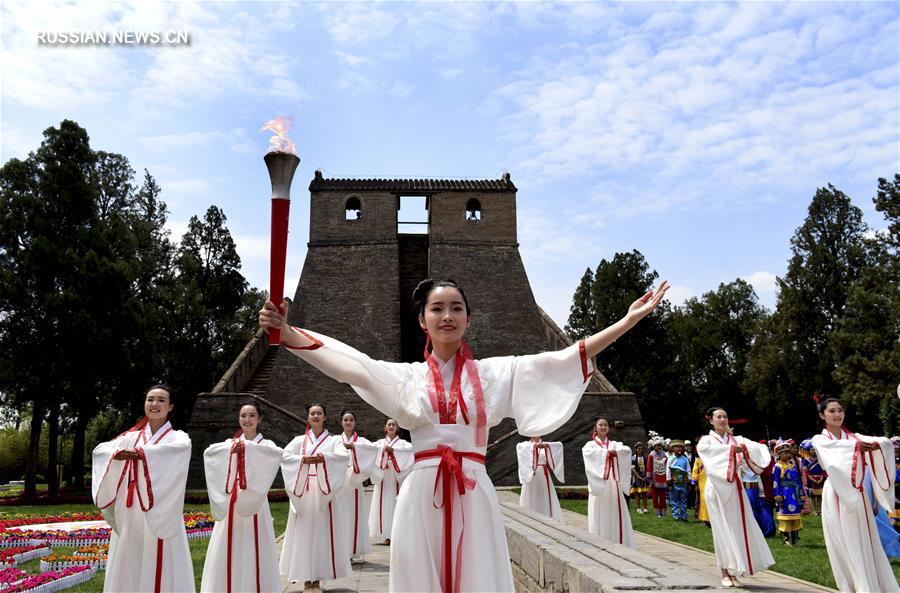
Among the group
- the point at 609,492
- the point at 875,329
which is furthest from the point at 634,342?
the point at 609,492

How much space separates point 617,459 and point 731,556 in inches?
138

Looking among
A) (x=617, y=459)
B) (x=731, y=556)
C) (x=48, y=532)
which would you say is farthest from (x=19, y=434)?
(x=731, y=556)

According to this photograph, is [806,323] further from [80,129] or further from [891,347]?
[80,129]

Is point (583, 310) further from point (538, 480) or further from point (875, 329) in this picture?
point (538, 480)

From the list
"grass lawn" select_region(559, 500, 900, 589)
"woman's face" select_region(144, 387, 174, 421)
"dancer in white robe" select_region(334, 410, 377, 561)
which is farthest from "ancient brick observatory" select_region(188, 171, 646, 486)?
"woman's face" select_region(144, 387, 174, 421)

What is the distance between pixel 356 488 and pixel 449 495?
8.07 meters

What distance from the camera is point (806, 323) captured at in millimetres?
45156

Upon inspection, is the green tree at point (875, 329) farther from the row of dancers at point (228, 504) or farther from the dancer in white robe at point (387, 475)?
the row of dancers at point (228, 504)

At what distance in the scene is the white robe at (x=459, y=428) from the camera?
3.34 meters

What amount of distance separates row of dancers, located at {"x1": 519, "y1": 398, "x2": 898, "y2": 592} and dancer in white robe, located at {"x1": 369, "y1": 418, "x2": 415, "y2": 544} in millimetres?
3213

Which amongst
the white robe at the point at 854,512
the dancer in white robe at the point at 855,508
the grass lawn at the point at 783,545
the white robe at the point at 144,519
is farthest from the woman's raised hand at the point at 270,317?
the grass lawn at the point at 783,545

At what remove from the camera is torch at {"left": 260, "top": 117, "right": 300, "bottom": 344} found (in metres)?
3.18

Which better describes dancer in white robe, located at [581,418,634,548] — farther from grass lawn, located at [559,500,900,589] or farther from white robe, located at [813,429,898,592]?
white robe, located at [813,429,898,592]

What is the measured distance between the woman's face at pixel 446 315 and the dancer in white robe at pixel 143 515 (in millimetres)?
3587
